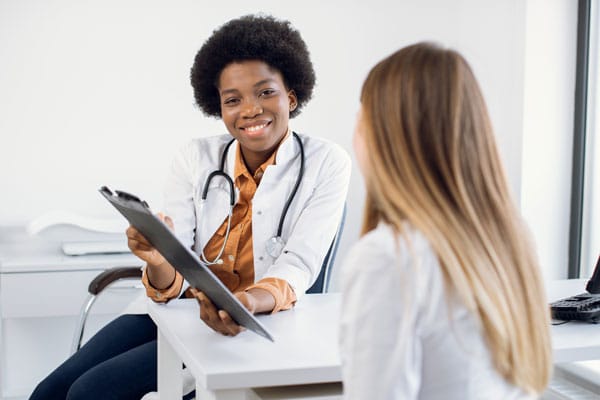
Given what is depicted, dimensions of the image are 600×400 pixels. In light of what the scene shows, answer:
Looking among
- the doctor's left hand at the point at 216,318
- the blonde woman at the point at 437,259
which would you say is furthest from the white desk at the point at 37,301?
the blonde woman at the point at 437,259

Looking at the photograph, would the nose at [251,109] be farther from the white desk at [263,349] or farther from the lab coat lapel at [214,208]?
→ the white desk at [263,349]

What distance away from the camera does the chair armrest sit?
225cm

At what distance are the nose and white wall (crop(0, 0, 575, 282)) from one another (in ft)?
4.28

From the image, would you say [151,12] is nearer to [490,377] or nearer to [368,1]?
[368,1]

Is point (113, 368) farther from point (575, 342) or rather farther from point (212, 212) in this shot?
point (575, 342)

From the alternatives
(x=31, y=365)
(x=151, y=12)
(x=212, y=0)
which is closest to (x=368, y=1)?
(x=212, y=0)

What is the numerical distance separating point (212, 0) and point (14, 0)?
0.74 meters

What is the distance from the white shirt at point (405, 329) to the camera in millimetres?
784

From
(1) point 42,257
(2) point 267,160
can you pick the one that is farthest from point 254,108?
(1) point 42,257

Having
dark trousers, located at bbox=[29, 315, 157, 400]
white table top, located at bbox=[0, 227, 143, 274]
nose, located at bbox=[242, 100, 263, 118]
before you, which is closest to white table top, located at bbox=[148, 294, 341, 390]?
dark trousers, located at bbox=[29, 315, 157, 400]

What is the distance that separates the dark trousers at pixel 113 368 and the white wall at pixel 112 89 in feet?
4.33

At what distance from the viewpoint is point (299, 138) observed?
188 centimetres

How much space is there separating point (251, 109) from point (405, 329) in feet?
3.60

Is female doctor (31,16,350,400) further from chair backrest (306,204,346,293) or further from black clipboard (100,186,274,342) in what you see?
black clipboard (100,186,274,342)
